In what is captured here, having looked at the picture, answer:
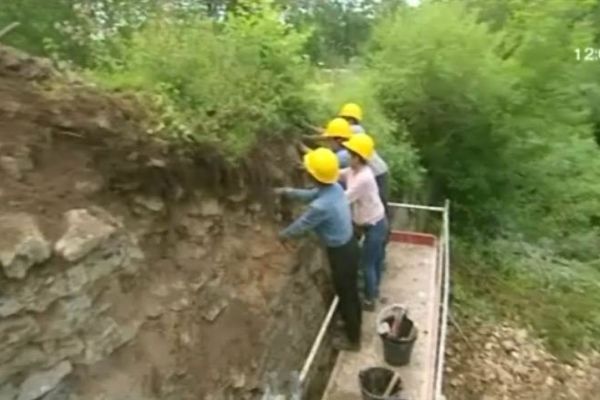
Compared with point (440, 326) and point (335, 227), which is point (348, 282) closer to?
point (335, 227)

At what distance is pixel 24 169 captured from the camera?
4785mm

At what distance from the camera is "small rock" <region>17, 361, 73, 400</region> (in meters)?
4.10

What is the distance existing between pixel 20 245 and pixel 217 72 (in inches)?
110

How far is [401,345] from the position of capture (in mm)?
6484

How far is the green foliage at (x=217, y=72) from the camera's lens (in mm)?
6070

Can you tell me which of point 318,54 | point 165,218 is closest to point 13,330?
point 165,218

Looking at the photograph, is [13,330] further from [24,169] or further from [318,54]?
[318,54]

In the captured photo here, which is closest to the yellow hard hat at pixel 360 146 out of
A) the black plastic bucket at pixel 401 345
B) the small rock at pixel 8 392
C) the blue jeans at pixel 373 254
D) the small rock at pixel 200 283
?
the blue jeans at pixel 373 254

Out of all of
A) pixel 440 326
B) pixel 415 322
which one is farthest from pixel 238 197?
pixel 440 326

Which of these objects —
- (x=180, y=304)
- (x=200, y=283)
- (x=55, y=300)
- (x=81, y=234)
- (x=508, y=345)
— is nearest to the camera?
(x=55, y=300)

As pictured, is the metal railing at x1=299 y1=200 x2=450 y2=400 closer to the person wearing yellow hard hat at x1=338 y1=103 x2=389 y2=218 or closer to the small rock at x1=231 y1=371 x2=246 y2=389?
the small rock at x1=231 y1=371 x2=246 y2=389

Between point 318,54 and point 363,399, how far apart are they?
7.54 metres

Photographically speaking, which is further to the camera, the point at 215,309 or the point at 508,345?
the point at 508,345

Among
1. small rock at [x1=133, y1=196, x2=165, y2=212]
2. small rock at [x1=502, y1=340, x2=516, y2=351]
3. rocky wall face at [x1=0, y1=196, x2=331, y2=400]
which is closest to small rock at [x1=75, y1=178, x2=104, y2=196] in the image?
rocky wall face at [x1=0, y1=196, x2=331, y2=400]
